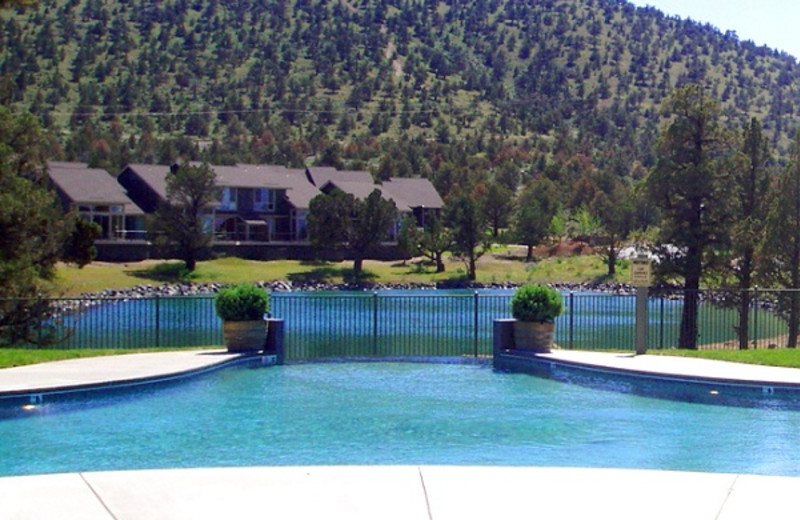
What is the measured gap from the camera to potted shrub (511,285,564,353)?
18.9 meters

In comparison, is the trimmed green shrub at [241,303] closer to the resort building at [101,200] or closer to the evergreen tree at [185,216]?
the evergreen tree at [185,216]

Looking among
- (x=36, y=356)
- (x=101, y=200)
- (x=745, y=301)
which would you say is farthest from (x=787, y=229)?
(x=101, y=200)

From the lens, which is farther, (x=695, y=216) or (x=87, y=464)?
(x=695, y=216)

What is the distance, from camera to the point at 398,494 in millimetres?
8656

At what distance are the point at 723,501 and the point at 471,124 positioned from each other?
125416 mm

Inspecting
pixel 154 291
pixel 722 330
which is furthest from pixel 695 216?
pixel 154 291

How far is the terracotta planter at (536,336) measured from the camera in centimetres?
1933

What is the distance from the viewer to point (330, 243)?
65688mm

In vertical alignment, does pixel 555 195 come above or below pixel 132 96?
below

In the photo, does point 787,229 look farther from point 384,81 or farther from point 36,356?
point 384,81

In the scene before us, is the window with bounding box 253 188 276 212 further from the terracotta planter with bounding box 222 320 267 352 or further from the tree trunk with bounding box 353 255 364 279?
the terracotta planter with bounding box 222 320 267 352

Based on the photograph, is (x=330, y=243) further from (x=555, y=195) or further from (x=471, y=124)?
(x=471, y=124)

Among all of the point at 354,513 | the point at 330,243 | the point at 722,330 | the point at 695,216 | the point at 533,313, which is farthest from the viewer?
the point at 330,243

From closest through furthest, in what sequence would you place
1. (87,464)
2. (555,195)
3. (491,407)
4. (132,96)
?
(87,464), (491,407), (555,195), (132,96)
